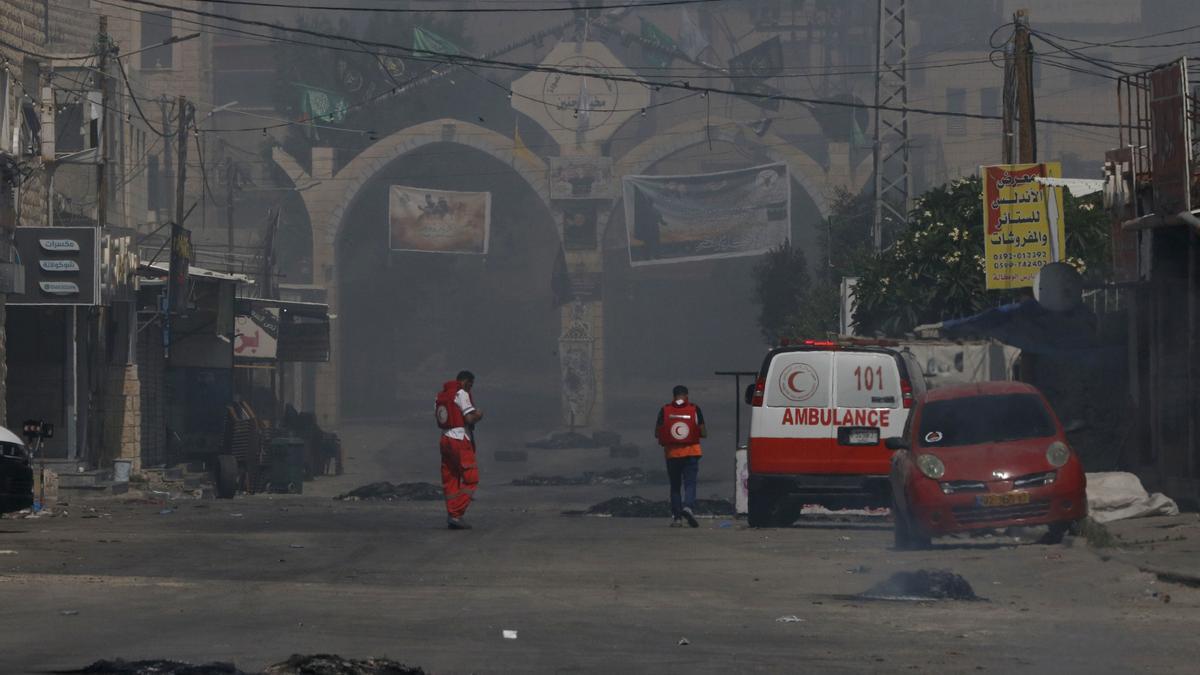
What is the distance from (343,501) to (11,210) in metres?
7.89

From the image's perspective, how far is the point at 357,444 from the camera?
6506cm

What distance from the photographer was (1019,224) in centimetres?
2605

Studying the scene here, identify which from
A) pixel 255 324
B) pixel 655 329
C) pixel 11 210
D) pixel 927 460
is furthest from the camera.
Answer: pixel 655 329

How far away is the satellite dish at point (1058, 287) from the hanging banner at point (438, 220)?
166ft

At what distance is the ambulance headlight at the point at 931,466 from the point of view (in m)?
15.9

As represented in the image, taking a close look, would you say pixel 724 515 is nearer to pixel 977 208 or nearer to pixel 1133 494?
pixel 1133 494

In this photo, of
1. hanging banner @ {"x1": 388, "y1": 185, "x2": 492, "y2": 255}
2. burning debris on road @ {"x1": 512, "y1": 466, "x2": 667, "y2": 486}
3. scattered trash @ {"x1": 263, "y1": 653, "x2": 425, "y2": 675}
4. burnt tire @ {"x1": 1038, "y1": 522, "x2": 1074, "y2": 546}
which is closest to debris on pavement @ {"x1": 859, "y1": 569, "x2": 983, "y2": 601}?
burnt tire @ {"x1": 1038, "y1": 522, "x2": 1074, "y2": 546}

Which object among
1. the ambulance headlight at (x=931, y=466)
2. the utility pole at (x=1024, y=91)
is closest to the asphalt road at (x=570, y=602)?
the ambulance headlight at (x=931, y=466)

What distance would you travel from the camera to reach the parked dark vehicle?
60.5 ft

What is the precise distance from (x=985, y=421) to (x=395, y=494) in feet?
64.1

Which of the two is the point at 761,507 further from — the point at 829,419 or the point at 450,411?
the point at 450,411

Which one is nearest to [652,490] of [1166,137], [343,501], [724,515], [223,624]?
[343,501]

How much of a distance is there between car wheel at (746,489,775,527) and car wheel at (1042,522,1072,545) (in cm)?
406

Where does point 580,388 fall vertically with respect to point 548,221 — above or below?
below
